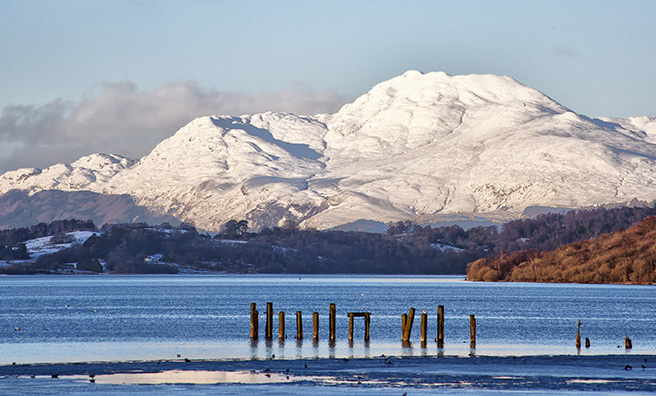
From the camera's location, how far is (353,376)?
63.3m

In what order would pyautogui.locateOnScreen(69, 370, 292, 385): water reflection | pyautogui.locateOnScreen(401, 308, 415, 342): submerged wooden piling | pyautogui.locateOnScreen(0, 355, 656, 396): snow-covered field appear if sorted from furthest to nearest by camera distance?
pyautogui.locateOnScreen(401, 308, 415, 342): submerged wooden piling, pyautogui.locateOnScreen(69, 370, 292, 385): water reflection, pyautogui.locateOnScreen(0, 355, 656, 396): snow-covered field

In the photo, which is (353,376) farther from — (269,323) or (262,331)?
(262,331)

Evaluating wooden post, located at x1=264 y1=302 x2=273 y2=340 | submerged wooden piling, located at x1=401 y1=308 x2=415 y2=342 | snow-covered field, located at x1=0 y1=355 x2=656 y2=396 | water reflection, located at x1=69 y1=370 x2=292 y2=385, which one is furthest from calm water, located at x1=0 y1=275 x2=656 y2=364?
water reflection, located at x1=69 y1=370 x2=292 y2=385

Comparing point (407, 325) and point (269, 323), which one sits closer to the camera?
point (407, 325)

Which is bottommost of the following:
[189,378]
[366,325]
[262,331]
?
[189,378]

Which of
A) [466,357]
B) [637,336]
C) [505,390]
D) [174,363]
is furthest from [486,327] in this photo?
[505,390]

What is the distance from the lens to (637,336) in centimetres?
9981

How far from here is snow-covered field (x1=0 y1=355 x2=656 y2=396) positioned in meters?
57.1

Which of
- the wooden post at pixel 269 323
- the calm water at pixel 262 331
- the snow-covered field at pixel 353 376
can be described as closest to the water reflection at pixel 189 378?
the snow-covered field at pixel 353 376

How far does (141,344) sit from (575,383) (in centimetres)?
4025

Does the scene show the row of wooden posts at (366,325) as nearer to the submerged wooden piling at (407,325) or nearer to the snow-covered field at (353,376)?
the submerged wooden piling at (407,325)

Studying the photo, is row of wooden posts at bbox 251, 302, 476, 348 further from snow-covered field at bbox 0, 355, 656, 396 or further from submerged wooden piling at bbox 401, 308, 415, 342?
snow-covered field at bbox 0, 355, 656, 396

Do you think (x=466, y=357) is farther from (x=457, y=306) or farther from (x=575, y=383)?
(x=457, y=306)

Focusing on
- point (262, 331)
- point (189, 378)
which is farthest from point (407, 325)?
point (189, 378)
